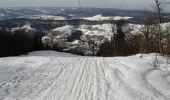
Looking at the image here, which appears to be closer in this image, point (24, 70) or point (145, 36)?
point (24, 70)

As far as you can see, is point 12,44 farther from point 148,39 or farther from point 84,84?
point 84,84

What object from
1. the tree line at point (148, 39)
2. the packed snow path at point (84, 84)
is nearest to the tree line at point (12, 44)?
the tree line at point (148, 39)

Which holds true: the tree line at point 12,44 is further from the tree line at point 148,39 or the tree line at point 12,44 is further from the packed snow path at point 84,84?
the packed snow path at point 84,84

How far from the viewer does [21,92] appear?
12.7 metres

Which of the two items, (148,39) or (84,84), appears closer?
(84,84)

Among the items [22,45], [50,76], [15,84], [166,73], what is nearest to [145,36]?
[22,45]

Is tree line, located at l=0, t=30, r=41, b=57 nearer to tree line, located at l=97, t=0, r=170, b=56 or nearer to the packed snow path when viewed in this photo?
tree line, located at l=97, t=0, r=170, b=56

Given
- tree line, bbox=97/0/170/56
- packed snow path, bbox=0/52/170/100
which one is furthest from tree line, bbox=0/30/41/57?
packed snow path, bbox=0/52/170/100

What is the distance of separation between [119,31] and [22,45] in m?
20.7

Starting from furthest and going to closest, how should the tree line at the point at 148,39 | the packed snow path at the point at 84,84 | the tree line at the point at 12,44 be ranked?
the tree line at the point at 12,44 < the tree line at the point at 148,39 < the packed snow path at the point at 84,84

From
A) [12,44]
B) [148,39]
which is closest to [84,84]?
[148,39]

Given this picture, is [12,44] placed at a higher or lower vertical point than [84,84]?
lower

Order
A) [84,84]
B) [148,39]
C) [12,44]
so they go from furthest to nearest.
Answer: [12,44], [148,39], [84,84]

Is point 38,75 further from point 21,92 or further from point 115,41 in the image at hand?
point 115,41
